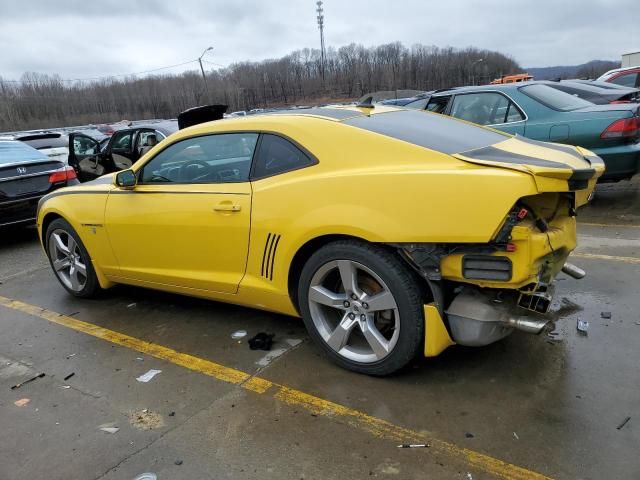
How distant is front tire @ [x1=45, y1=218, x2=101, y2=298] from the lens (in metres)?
4.52

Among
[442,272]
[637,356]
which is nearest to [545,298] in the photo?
[442,272]

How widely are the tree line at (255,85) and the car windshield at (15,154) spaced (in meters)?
65.4

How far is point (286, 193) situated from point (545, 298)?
1.55 meters

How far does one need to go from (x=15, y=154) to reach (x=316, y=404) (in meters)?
6.60

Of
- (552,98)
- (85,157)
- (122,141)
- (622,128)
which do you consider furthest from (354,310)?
(85,157)

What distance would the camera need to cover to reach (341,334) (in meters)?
3.02

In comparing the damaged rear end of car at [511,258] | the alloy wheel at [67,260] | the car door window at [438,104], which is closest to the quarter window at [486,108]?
the car door window at [438,104]

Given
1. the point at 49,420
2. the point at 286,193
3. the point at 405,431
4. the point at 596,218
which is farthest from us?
the point at 596,218

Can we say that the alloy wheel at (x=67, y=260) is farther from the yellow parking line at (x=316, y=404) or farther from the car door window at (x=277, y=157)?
the car door window at (x=277, y=157)

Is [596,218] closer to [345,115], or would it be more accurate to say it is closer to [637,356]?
[637,356]

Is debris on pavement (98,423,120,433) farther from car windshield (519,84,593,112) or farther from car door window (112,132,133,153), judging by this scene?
car door window (112,132,133,153)

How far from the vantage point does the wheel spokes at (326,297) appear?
297 centimetres

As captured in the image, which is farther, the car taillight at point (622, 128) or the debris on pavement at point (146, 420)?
the car taillight at point (622, 128)

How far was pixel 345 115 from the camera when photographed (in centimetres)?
334
